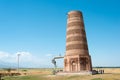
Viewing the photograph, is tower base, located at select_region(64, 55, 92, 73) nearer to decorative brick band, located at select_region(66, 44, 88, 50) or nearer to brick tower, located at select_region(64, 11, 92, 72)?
brick tower, located at select_region(64, 11, 92, 72)

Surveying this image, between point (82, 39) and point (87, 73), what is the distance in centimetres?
826

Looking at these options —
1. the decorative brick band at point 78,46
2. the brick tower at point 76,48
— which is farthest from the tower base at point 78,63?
the decorative brick band at point 78,46

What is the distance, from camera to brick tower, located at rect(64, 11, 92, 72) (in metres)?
50.3

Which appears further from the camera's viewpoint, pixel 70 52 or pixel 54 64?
pixel 54 64

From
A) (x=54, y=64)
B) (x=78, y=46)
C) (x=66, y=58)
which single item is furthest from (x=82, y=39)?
(x=54, y=64)

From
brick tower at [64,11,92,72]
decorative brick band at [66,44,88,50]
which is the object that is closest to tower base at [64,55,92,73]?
brick tower at [64,11,92,72]

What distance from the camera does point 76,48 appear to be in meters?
50.4

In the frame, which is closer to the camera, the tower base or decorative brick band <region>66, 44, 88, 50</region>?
the tower base

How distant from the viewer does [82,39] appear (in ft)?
167

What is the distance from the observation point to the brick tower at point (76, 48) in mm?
50281

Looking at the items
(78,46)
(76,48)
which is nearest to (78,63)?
(76,48)

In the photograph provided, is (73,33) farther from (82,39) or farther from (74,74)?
(74,74)

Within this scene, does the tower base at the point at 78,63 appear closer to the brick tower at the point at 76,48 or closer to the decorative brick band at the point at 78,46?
the brick tower at the point at 76,48

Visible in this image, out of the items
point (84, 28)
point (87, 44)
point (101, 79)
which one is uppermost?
point (84, 28)
